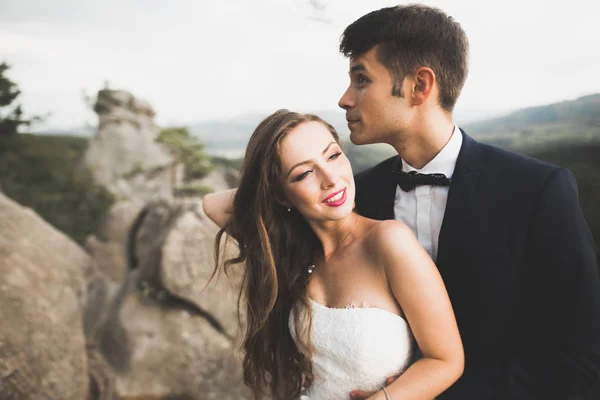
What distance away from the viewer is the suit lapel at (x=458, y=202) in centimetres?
210

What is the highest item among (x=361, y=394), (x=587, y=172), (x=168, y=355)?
(x=587, y=172)

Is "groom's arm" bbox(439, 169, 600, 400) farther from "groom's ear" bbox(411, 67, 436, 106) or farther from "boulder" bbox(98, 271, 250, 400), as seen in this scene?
"boulder" bbox(98, 271, 250, 400)

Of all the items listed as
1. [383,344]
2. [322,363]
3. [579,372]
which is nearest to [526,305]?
[579,372]

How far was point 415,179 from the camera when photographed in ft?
7.62

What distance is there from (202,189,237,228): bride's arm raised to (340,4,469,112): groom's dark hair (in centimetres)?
131

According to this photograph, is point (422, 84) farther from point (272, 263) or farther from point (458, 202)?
point (272, 263)

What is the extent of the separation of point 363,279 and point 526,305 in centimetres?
74

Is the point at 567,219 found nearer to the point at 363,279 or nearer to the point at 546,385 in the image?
the point at 546,385

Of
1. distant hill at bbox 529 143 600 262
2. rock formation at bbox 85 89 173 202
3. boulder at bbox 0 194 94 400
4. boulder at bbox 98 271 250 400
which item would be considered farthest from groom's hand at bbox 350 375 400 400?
rock formation at bbox 85 89 173 202

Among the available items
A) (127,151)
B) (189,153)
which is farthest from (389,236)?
(127,151)

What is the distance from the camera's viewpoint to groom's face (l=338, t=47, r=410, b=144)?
7.57 feet

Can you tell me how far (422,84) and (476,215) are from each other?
73 centimetres

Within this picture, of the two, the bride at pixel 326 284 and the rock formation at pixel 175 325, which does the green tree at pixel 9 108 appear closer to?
the rock formation at pixel 175 325

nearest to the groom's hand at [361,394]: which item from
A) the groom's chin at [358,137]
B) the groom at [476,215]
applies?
the groom at [476,215]
